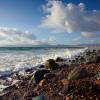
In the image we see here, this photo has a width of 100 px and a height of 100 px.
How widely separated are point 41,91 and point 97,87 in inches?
89.5

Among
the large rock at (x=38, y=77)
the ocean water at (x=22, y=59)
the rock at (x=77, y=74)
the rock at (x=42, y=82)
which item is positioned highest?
the rock at (x=77, y=74)

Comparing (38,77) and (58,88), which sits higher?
(38,77)

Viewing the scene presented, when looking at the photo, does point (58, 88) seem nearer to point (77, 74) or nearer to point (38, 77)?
point (77, 74)

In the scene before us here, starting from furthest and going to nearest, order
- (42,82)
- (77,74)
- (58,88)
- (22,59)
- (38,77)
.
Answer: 1. (22,59)
2. (38,77)
3. (42,82)
4. (77,74)
5. (58,88)

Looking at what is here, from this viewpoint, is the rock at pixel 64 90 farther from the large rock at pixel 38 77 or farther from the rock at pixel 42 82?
the large rock at pixel 38 77

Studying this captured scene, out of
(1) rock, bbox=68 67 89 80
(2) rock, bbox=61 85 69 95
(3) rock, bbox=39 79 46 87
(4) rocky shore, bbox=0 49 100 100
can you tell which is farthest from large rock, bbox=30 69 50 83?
(2) rock, bbox=61 85 69 95

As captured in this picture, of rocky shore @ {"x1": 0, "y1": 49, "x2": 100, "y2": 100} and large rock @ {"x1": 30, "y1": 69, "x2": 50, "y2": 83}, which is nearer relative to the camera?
rocky shore @ {"x1": 0, "y1": 49, "x2": 100, "y2": 100}

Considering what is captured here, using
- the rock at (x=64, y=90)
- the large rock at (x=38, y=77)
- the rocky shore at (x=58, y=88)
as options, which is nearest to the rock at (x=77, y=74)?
the rocky shore at (x=58, y=88)

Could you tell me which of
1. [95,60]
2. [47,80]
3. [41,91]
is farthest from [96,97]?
[95,60]

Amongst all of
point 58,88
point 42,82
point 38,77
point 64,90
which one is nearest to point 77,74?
point 58,88

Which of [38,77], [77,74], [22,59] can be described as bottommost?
[22,59]

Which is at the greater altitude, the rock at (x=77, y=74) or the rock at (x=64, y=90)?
the rock at (x=77, y=74)

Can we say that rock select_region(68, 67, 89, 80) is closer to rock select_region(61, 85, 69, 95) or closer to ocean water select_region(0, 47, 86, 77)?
rock select_region(61, 85, 69, 95)

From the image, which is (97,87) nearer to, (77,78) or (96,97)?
(96,97)
